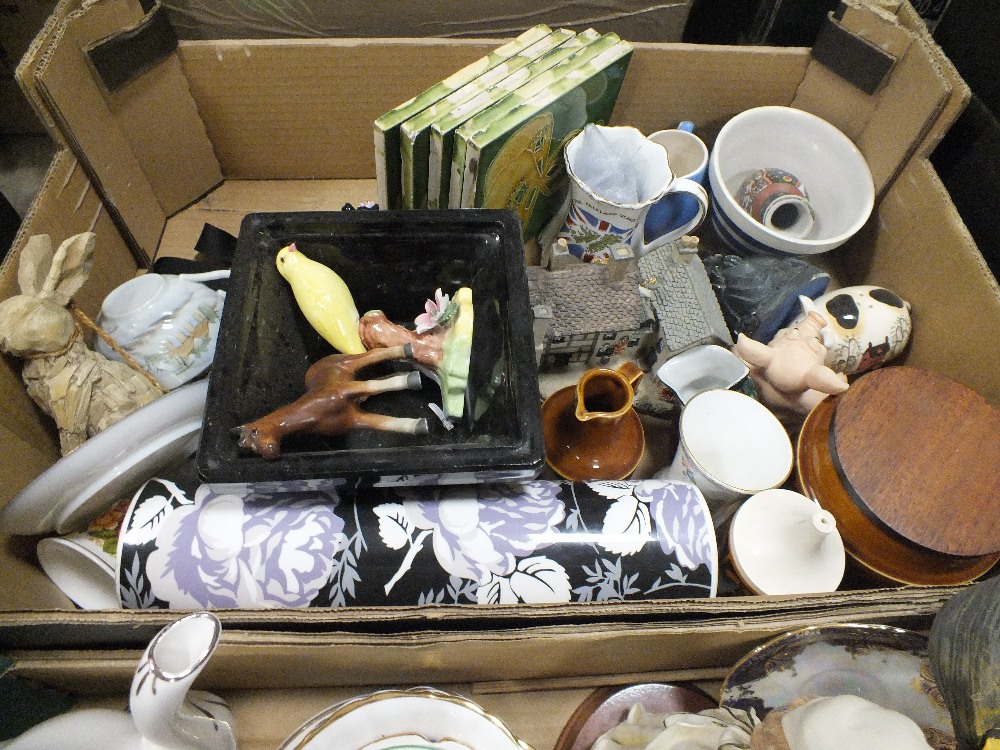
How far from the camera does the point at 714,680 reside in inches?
23.1

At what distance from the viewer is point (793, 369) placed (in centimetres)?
65

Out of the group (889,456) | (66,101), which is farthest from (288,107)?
(889,456)

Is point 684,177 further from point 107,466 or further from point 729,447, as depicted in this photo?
point 107,466

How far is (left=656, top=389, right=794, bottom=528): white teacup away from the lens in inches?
24.2

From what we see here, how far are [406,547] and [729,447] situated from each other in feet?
1.13

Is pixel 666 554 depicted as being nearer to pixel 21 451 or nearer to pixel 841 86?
pixel 21 451

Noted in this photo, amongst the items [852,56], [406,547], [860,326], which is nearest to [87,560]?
[406,547]

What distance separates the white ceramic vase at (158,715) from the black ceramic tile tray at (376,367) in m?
0.13

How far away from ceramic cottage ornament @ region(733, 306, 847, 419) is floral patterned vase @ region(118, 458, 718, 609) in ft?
0.70

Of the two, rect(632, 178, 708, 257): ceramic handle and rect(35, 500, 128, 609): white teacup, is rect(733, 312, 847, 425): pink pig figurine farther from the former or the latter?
rect(35, 500, 128, 609): white teacup

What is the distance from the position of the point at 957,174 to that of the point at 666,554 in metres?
0.64

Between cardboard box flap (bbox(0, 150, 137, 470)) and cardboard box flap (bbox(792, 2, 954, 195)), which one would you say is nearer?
cardboard box flap (bbox(0, 150, 137, 470))

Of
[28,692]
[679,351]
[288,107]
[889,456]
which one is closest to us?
[28,692]

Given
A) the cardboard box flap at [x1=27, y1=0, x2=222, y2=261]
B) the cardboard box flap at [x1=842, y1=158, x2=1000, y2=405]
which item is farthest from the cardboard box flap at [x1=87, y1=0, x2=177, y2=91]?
the cardboard box flap at [x1=842, y1=158, x2=1000, y2=405]
